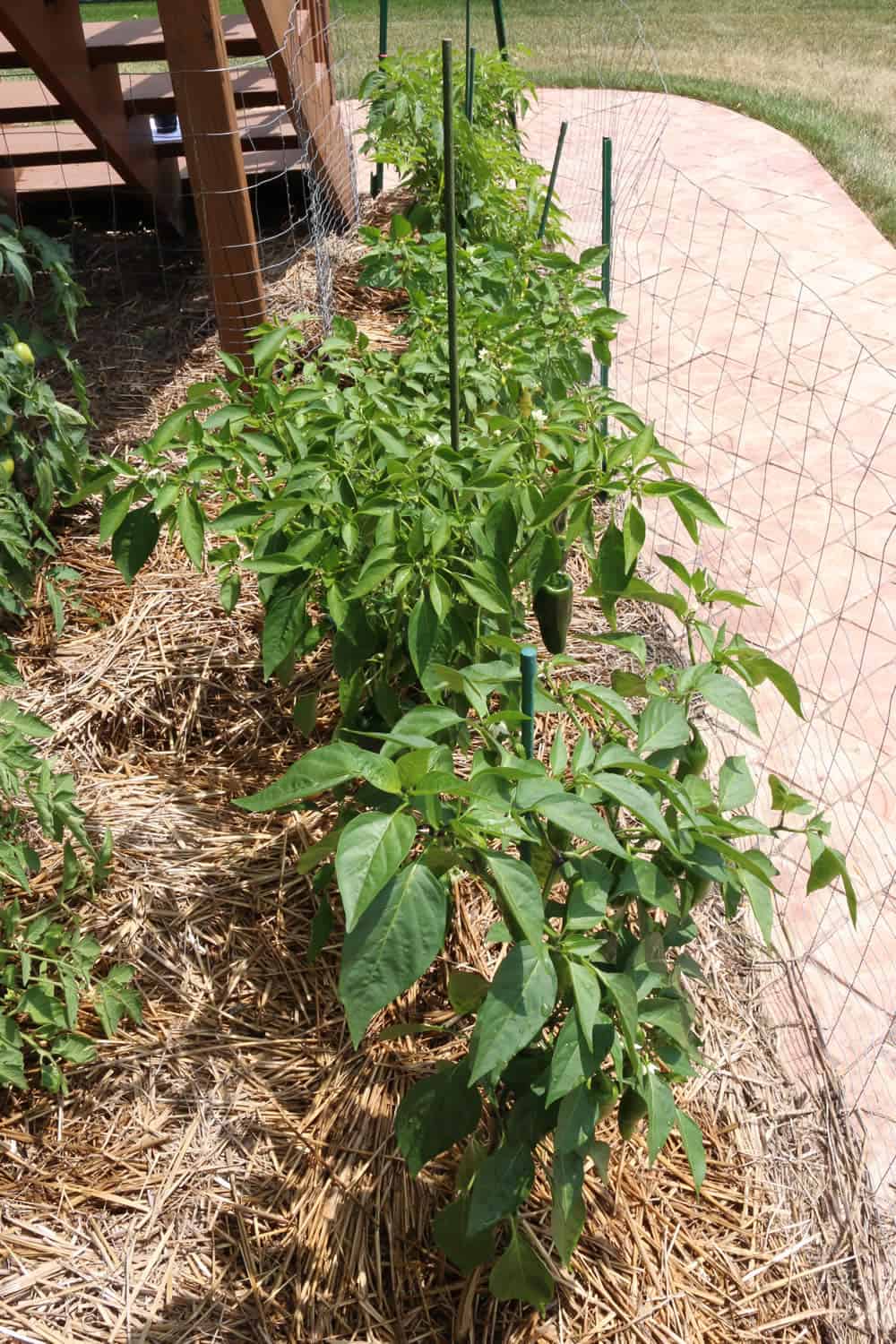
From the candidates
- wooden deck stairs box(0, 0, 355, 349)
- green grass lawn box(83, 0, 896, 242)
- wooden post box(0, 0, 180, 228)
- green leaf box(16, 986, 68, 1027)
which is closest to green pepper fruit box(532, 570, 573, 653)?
green leaf box(16, 986, 68, 1027)

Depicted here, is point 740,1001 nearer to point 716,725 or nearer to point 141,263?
point 716,725

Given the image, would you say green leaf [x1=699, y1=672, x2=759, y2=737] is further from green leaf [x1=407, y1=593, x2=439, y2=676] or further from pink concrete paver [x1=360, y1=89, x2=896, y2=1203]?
pink concrete paver [x1=360, y1=89, x2=896, y2=1203]

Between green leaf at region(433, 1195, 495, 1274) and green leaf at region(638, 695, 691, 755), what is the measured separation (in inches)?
23.3

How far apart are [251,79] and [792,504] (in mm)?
2468

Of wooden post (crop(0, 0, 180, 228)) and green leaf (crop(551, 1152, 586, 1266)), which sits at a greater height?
wooden post (crop(0, 0, 180, 228))

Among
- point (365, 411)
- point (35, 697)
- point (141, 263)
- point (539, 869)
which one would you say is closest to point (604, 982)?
point (539, 869)

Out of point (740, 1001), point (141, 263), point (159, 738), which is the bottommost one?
point (740, 1001)

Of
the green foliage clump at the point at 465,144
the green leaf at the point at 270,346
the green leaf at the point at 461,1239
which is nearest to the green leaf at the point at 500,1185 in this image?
the green leaf at the point at 461,1239

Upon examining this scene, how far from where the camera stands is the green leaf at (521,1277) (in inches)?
51.4

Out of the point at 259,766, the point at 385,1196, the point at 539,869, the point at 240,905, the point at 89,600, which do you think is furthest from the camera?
the point at 89,600

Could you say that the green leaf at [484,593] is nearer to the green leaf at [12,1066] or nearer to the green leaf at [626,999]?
the green leaf at [626,999]

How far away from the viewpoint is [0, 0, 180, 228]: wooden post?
279 centimetres

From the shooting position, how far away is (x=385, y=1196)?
155 cm

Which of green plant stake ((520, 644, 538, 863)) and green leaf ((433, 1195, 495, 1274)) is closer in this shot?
green plant stake ((520, 644, 538, 863))
